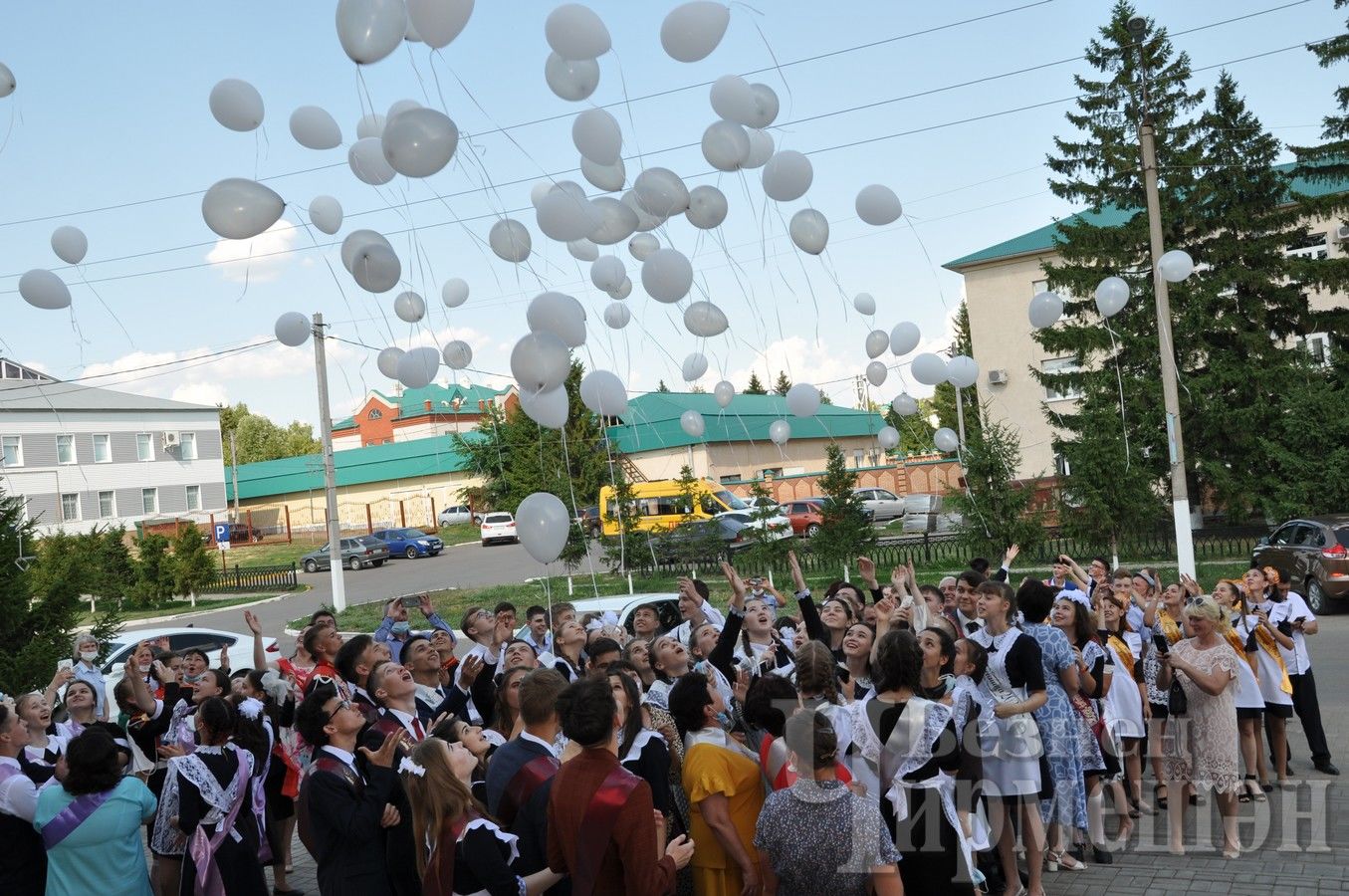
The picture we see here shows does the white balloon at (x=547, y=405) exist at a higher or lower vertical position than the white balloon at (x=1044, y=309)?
lower

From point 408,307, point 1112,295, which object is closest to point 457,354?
point 408,307

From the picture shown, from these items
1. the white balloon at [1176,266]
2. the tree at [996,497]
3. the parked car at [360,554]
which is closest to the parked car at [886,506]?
the parked car at [360,554]

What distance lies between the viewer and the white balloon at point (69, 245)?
9078 millimetres

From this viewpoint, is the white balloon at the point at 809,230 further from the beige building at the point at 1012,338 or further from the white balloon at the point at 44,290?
the beige building at the point at 1012,338

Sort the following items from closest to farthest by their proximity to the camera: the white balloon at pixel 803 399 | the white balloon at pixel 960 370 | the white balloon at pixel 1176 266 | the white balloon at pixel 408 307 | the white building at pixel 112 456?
the white balloon at pixel 408 307 → the white balloon at pixel 803 399 → the white balloon at pixel 960 370 → the white balloon at pixel 1176 266 → the white building at pixel 112 456

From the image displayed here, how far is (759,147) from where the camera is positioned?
8.90 m

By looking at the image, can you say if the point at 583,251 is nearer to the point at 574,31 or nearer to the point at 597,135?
the point at 597,135

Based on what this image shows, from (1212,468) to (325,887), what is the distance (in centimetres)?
2665

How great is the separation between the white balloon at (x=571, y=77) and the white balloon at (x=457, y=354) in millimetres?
3024

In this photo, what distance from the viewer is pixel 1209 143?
1117 inches

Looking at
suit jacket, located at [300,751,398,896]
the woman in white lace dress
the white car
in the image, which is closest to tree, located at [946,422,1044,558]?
the woman in white lace dress

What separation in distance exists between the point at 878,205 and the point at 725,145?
67.3 inches

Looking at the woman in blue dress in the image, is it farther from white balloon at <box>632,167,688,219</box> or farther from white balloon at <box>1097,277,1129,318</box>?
white balloon at <box>1097,277,1129,318</box>

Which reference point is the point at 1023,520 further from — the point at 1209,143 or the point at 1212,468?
the point at 1209,143
